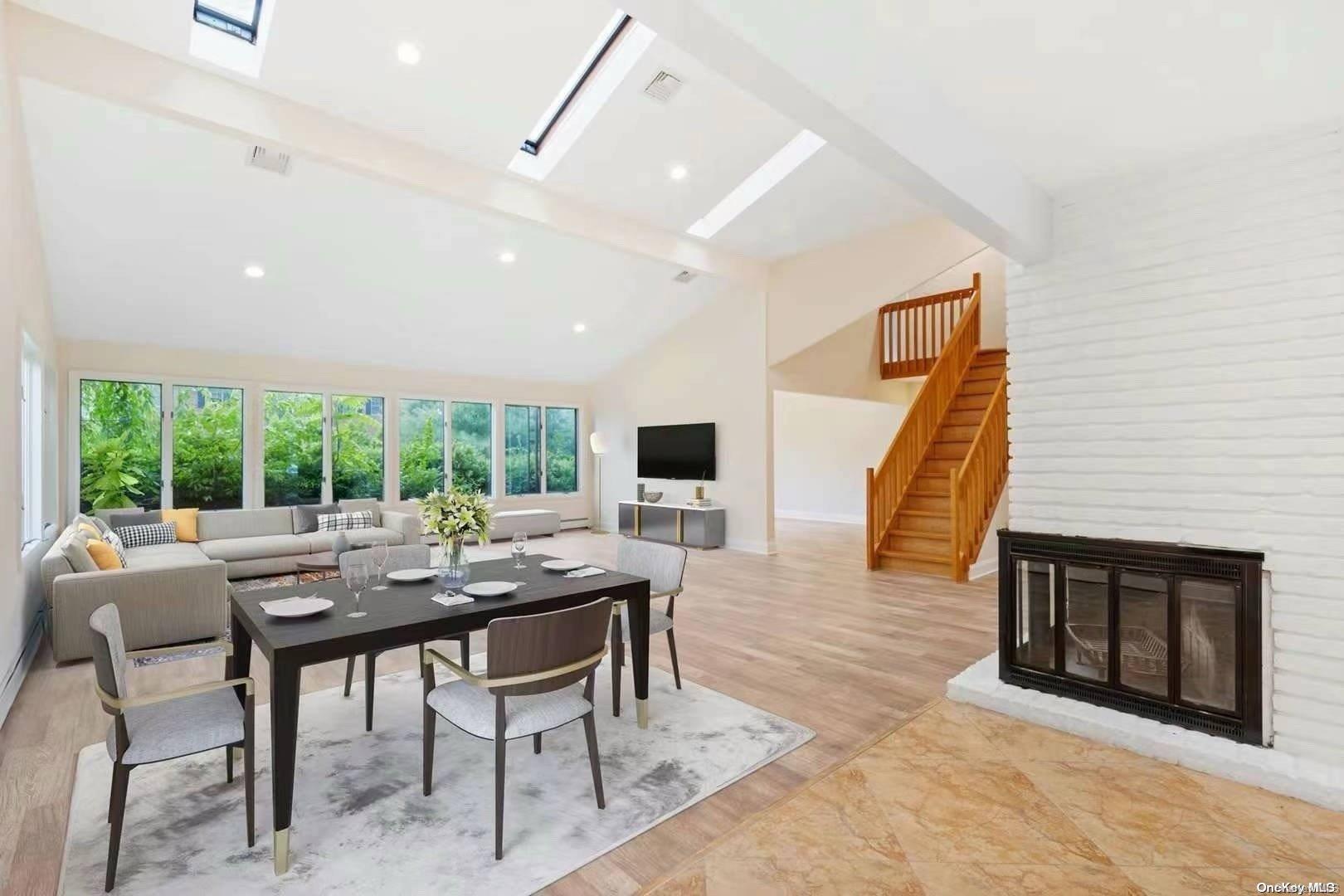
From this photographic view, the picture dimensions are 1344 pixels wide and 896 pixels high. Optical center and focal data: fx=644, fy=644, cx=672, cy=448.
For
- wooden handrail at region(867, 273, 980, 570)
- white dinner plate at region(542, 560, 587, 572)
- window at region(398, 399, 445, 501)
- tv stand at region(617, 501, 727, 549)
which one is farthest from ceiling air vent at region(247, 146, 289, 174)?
wooden handrail at region(867, 273, 980, 570)

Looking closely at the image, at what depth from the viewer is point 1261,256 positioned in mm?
2738

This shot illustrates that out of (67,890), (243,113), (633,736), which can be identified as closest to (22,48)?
(243,113)

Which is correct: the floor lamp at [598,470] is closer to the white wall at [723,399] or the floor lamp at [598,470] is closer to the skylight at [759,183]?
the white wall at [723,399]

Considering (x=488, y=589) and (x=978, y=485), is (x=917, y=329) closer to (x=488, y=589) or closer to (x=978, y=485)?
(x=978, y=485)

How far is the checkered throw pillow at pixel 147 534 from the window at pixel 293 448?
1348 millimetres

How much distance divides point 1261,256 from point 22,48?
643 cm

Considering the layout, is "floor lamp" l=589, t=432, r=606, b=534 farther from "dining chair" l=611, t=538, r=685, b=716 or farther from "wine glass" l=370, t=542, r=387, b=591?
"wine glass" l=370, t=542, r=387, b=591

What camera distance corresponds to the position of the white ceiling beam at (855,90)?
1.77 m

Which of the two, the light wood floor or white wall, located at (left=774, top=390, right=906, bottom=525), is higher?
white wall, located at (left=774, top=390, right=906, bottom=525)

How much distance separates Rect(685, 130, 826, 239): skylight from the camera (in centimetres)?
542

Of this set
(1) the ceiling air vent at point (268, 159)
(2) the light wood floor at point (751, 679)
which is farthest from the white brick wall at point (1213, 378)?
(1) the ceiling air vent at point (268, 159)

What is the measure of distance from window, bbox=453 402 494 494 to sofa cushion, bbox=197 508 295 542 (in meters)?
2.41

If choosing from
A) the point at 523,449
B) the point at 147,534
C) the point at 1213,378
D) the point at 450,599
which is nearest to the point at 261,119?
the point at 450,599

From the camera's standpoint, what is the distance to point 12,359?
356cm
